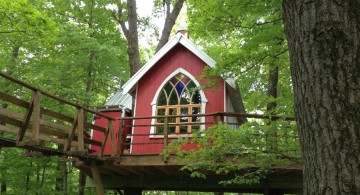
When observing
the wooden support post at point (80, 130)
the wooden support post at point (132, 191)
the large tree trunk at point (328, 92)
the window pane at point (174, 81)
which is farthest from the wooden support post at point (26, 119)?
the large tree trunk at point (328, 92)

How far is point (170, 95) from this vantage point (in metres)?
10.4

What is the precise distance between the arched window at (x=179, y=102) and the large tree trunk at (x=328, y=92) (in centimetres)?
770

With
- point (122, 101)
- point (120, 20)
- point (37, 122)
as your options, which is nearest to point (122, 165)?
point (37, 122)

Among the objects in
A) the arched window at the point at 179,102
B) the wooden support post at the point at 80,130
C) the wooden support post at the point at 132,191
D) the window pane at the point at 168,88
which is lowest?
the wooden support post at the point at 132,191

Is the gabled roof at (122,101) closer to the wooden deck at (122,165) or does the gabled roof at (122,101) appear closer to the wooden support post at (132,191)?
the wooden deck at (122,165)

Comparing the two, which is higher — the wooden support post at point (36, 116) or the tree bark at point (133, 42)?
the tree bark at point (133, 42)

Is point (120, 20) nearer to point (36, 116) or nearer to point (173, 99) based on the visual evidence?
point (173, 99)

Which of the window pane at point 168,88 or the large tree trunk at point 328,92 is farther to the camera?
the window pane at point 168,88

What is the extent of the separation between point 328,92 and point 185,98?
8.33 meters

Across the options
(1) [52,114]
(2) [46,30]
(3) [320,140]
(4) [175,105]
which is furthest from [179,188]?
(3) [320,140]

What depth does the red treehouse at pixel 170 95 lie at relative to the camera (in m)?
9.95

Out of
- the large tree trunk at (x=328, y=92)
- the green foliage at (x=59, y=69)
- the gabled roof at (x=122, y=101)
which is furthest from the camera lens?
the green foliage at (x=59, y=69)

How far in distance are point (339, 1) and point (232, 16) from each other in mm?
5678

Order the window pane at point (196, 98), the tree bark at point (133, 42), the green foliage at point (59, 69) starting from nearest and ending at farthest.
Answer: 1. the window pane at point (196, 98)
2. the green foliage at point (59, 69)
3. the tree bark at point (133, 42)
